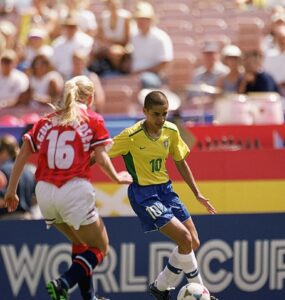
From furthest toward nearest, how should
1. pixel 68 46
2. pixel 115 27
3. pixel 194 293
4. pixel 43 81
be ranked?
1. pixel 115 27
2. pixel 68 46
3. pixel 43 81
4. pixel 194 293

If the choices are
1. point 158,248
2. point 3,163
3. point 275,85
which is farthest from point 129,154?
point 275,85

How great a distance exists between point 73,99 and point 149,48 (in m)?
7.27

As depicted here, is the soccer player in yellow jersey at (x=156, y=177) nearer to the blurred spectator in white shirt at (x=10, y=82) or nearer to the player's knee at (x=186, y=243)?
the player's knee at (x=186, y=243)

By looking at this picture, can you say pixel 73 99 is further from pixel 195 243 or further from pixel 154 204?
pixel 195 243

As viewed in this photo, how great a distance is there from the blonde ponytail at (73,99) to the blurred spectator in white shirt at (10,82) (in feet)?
22.5

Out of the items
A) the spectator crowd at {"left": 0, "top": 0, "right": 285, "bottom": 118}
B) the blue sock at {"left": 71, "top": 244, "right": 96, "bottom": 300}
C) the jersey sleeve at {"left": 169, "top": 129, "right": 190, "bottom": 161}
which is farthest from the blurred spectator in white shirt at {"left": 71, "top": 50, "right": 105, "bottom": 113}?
the blue sock at {"left": 71, "top": 244, "right": 96, "bottom": 300}

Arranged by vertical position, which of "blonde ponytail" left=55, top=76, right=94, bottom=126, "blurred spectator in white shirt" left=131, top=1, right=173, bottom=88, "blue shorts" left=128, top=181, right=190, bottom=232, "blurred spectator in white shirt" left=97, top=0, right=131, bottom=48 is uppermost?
"blurred spectator in white shirt" left=97, top=0, right=131, bottom=48

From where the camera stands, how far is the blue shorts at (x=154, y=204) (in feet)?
32.3

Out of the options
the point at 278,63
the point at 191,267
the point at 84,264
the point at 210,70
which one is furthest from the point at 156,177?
the point at 210,70

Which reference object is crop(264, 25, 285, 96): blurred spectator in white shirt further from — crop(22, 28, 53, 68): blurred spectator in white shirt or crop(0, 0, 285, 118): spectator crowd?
crop(22, 28, 53, 68): blurred spectator in white shirt

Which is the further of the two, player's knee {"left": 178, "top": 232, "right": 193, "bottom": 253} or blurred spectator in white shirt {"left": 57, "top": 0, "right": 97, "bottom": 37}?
blurred spectator in white shirt {"left": 57, "top": 0, "right": 97, "bottom": 37}

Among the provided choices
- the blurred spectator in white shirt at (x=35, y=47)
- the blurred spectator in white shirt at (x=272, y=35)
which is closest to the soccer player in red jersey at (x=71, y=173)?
the blurred spectator in white shirt at (x=272, y=35)

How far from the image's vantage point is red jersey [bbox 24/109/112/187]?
9.55m

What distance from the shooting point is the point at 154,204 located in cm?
989
